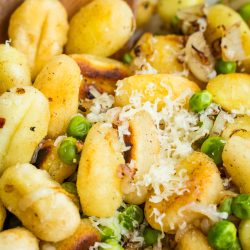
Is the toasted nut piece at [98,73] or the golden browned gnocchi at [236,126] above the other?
the toasted nut piece at [98,73]

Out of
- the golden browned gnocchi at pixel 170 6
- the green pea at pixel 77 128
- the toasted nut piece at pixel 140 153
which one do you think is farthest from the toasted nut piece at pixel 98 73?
the golden browned gnocchi at pixel 170 6

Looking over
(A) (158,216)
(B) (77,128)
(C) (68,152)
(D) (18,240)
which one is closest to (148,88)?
(B) (77,128)

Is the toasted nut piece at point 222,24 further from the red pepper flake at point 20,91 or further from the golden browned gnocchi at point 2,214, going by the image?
the golden browned gnocchi at point 2,214

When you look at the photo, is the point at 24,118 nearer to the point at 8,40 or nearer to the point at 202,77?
the point at 8,40

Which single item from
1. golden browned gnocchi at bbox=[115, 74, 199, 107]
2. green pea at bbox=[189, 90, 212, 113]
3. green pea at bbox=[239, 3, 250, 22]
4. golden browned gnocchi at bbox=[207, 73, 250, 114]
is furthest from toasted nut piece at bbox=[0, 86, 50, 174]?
green pea at bbox=[239, 3, 250, 22]

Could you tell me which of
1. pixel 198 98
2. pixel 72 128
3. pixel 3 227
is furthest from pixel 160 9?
pixel 3 227
